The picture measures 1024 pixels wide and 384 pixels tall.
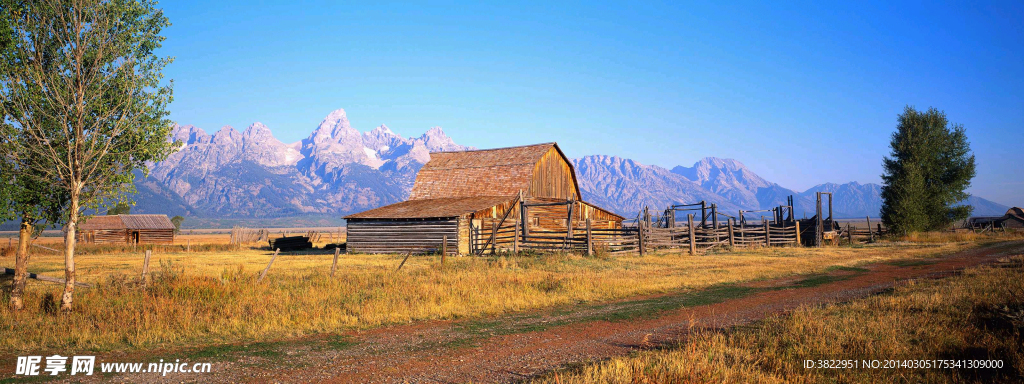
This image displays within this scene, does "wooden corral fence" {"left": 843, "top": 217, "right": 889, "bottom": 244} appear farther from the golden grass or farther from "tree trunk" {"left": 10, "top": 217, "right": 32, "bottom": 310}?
"tree trunk" {"left": 10, "top": 217, "right": 32, "bottom": 310}

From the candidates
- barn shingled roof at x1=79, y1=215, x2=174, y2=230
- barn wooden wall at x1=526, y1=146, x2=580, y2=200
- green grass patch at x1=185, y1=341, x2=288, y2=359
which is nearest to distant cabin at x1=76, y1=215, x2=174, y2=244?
barn shingled roof at x1=79, y1=215, x2=174, y2=230

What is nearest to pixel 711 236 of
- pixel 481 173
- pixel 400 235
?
pixel 481 173

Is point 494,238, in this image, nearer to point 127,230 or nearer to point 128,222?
point 127,230

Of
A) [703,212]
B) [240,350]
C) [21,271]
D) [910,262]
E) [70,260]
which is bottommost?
[240,350]

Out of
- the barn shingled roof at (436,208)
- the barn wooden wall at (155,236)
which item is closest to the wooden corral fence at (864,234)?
the barn shingled roof at (436,208)

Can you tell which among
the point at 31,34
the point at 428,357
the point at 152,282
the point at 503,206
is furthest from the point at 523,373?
the point at 503,206

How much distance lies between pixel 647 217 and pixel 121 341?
1314 inches

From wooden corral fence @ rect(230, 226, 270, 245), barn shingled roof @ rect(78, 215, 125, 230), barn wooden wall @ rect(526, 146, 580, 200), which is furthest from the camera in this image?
wooden corral fence @ rect(230, 226, 270, 245)

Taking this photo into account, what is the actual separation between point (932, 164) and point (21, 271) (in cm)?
6025

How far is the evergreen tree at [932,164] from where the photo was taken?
4828 cm

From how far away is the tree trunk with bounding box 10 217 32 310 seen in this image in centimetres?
1205

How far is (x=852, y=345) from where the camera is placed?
8.00 meters

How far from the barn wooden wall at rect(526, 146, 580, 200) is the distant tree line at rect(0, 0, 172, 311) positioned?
27.1 m

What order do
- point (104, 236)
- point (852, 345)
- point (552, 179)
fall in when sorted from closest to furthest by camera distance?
point (852, 345), point (552, 179), point (104, 236)
